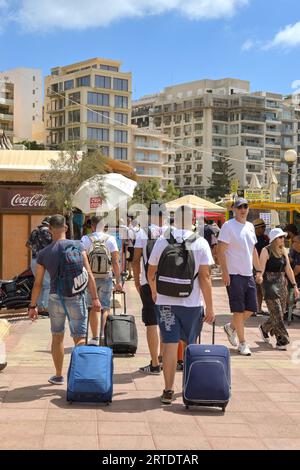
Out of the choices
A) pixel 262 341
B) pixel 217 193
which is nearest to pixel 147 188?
pixel 217 193

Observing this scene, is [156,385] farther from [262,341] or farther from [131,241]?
[131,241]

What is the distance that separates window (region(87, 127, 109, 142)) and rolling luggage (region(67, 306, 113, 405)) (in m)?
91.5

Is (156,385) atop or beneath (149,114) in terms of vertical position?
beneath

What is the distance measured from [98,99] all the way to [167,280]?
95.4 metres

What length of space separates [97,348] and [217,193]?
95.9 m

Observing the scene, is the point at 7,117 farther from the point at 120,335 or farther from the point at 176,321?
the point at 176,321

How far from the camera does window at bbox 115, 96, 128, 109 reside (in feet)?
327

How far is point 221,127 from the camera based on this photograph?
121 meters

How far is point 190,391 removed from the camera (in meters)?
5.52

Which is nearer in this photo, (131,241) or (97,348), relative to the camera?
(97,348)

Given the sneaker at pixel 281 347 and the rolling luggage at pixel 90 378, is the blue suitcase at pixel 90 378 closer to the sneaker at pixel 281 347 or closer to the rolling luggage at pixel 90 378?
the rolling luggage at pixel 90 378

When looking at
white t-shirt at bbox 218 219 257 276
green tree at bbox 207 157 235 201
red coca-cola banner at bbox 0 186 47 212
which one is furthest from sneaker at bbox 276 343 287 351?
green tree at bbox 207 157 235 201

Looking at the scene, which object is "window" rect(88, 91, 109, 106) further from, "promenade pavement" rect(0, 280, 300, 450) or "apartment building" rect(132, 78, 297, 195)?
"promenade pavement" rect(0, 280, 300, 450)
